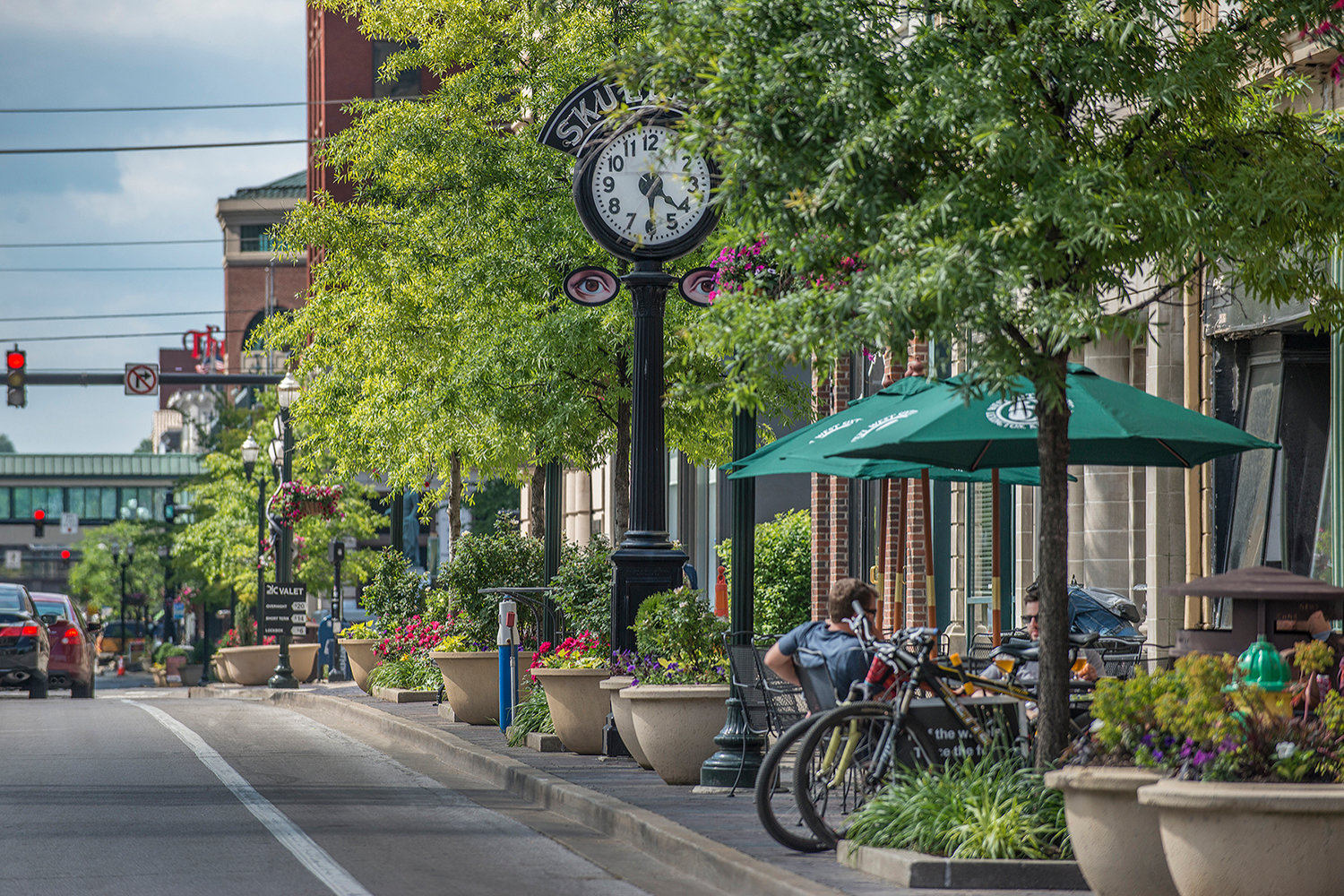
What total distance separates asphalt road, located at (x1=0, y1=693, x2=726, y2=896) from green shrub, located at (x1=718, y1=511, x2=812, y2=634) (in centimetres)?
1056

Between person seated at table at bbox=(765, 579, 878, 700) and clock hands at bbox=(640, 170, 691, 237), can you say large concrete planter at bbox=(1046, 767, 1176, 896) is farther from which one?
clock hands at bbox=(640, 170, 691, 237)

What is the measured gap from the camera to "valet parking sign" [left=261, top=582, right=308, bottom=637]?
34.7m

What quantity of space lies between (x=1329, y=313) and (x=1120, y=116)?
22.4ft

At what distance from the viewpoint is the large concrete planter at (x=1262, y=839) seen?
6.51 metres

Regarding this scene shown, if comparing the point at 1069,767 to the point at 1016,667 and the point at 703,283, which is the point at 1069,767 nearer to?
the point at 1016,667

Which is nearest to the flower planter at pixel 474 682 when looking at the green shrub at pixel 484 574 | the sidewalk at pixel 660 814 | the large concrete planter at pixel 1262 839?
the sidewalk at pixel 660 814

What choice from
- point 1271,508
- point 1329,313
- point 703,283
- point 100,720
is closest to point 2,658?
point 100,720

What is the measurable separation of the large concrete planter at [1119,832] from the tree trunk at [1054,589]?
1234mm

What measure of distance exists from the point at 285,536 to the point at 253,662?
301cm

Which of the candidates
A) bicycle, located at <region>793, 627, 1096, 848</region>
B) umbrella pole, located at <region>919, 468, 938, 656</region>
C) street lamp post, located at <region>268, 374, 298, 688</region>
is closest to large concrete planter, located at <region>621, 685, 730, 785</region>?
umbrella pole, located at <region>919, 468, 938, 656</region>

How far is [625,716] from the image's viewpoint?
13.2 metres

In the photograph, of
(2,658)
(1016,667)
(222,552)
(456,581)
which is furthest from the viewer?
(222,552)

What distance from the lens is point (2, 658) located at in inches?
1078

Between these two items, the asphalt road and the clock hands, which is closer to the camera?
the asphalt road
